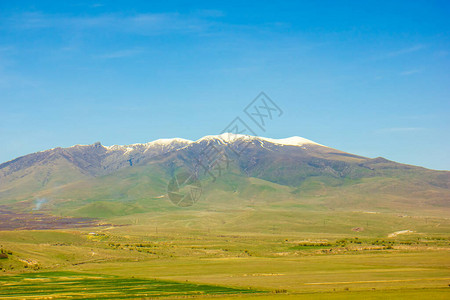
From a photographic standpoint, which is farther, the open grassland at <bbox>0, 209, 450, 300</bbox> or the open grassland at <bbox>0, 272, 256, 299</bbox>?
the open grassland at <bbox>0, 209, 450, 300</bbox>

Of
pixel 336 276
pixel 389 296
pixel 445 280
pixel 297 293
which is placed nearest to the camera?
pixel 389 296

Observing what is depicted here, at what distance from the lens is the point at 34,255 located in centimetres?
8075

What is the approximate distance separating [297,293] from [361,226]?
136 m

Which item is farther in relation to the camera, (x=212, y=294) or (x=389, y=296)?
(x=212, y=294)

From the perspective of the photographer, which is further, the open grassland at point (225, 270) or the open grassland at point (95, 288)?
the open grassland at point (225, 270)

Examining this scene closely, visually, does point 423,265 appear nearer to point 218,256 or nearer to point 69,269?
point 218,256

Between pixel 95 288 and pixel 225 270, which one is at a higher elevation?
pixel 95 288

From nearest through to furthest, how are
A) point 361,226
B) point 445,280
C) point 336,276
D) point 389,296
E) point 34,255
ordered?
1. point 389,296
2. point 445,280
3. point 336,276
4. point 34,255
5. point 361,226

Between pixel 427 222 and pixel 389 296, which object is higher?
pixel 389 296

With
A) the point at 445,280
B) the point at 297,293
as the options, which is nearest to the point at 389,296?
the point at 297,293

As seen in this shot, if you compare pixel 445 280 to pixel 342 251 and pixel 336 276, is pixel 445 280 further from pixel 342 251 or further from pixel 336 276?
pixel 342 251

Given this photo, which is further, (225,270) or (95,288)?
(225,270)

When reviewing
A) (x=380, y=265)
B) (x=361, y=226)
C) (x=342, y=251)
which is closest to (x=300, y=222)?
(x=361, y=226)

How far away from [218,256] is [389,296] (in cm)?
5270
